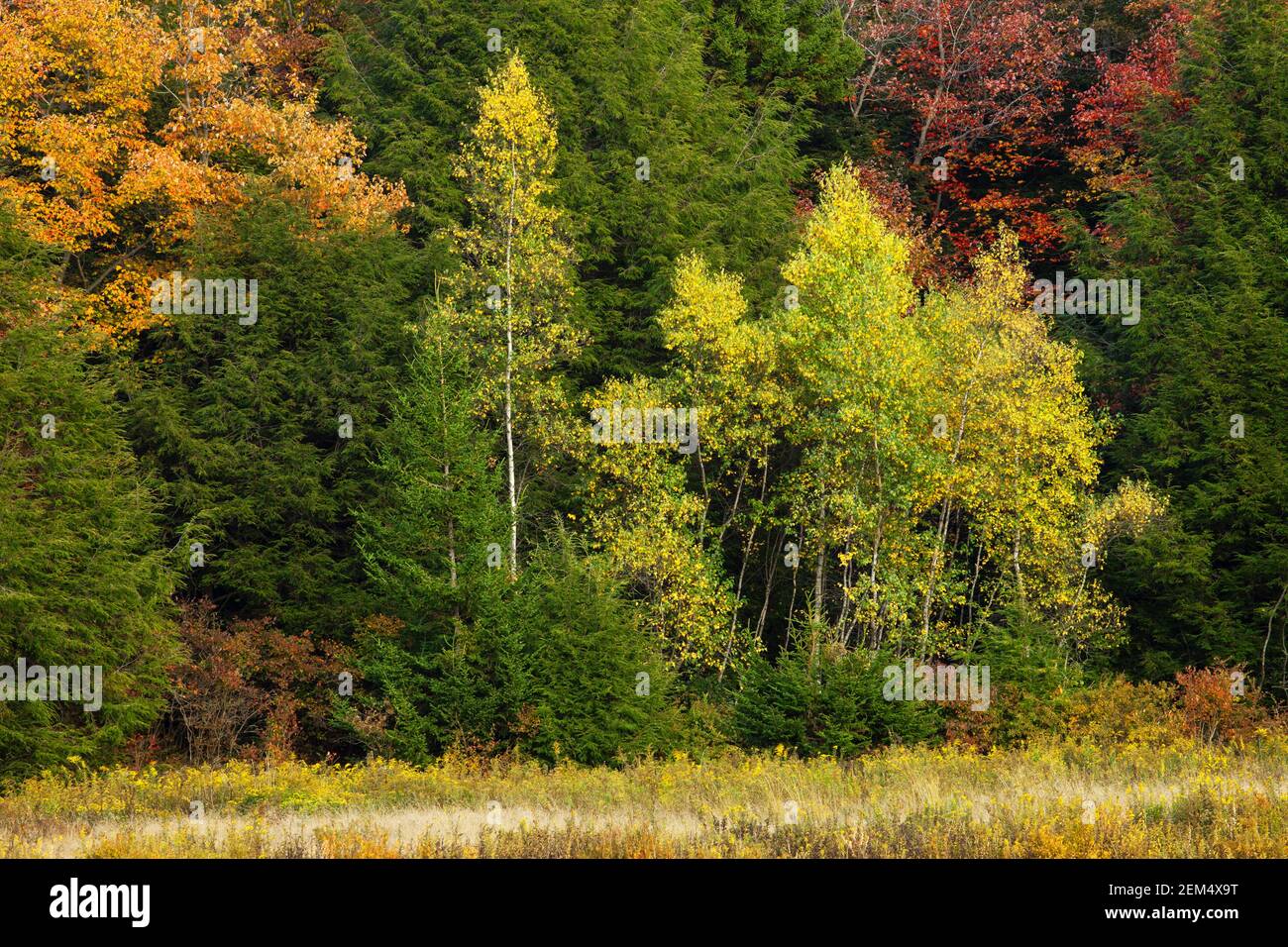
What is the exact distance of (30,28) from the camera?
36.2 meters

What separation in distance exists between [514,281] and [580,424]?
369cm

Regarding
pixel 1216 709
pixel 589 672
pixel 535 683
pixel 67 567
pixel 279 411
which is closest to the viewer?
pixel 1216 709

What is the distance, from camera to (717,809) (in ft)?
56.1

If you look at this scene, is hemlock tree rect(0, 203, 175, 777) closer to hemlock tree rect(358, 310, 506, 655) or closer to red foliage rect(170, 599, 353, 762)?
red foliage rect(170, 599, 353, 762)

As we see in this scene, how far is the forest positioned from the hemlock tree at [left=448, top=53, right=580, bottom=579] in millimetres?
135

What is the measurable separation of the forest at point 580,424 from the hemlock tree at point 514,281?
0.44ft

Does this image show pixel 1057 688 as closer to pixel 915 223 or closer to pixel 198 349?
pixel 198 349

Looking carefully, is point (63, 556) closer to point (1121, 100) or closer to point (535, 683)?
point (535, 683)

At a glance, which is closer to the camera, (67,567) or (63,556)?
(63,556)

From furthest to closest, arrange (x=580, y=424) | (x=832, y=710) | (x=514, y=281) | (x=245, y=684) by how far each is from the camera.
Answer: (x=514, y=281) → (x=580, y=424) → (x=245, y=684) → (x=832, y=710)

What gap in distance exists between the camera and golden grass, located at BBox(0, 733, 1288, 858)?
44.9 ft

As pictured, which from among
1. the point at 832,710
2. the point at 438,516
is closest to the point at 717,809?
the point at 832,710

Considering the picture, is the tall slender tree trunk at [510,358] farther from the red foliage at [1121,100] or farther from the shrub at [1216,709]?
the red foliage at [1121,100]

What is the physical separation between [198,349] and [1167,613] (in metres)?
23.8
